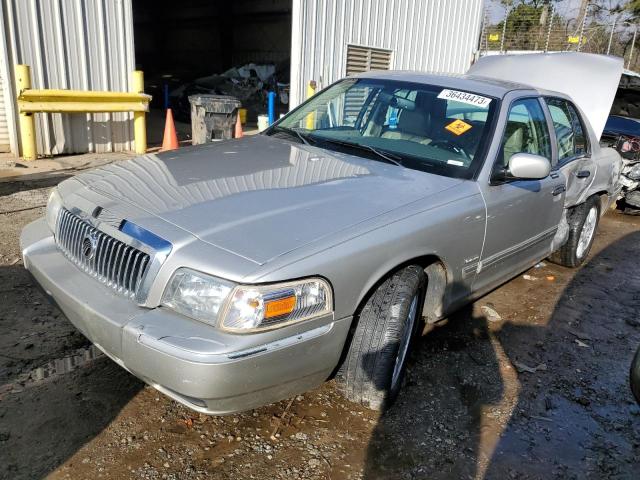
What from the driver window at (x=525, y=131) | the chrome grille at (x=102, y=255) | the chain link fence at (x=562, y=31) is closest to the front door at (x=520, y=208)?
the driver window at (x=525, y=131)

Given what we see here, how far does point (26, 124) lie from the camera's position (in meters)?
7.36

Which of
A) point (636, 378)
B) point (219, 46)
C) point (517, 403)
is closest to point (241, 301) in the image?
point (636, 378)

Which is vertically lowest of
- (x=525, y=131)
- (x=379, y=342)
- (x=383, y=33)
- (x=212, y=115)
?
(x=379, y=342)

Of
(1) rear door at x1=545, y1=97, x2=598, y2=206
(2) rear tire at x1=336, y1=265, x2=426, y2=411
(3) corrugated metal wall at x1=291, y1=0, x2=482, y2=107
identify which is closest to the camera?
(2) rear tire at x1=336, y1=265, x2=426, y2=411

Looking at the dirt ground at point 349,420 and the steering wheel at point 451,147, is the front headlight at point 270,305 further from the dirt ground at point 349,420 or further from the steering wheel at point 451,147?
the steering wheel at point 451,147

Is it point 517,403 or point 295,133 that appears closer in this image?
point 517,403

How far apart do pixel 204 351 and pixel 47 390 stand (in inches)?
50.6

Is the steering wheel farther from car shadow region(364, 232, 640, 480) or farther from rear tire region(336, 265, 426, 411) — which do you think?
car shadow region(364, 232, 640, 480)

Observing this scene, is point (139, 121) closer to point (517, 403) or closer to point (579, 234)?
point (579, 234)

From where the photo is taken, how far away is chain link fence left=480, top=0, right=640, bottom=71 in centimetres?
2422

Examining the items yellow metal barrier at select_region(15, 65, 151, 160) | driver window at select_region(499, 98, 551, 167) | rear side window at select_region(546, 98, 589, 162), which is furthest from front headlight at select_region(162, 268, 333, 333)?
yellow metal barrier at select_region(15, 65, 151, 160)

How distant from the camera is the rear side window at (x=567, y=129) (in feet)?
14.1

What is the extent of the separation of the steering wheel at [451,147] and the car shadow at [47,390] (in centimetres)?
227

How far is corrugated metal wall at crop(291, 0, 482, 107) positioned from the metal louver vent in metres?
0.13
